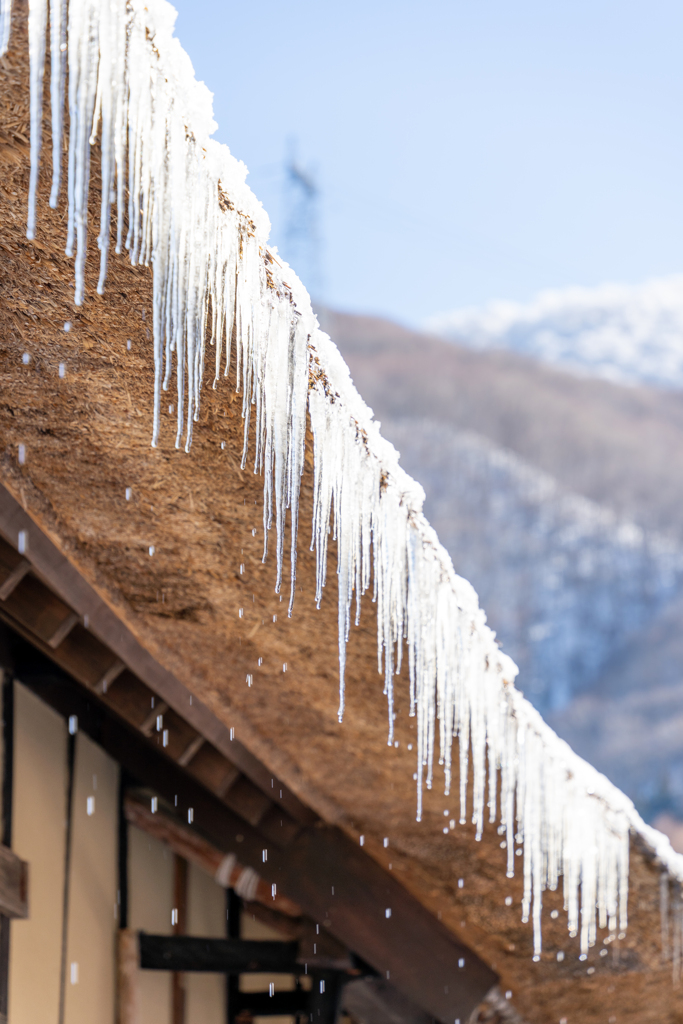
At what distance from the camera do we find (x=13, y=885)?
252 cm

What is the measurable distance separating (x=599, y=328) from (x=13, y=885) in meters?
48.0

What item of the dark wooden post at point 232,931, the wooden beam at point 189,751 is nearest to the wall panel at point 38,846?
the wooden beam at point 189,751

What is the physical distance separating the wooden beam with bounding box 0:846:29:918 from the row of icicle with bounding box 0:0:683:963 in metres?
1.11

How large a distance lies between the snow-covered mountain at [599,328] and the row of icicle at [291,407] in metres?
41.7

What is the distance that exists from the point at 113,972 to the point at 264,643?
4.41 feet

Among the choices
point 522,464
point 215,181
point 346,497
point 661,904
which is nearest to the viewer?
point 215,181

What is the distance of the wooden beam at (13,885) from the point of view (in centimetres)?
246

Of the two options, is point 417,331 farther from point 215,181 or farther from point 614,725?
point 215,181

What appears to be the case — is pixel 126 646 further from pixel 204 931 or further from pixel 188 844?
pixel 204 931

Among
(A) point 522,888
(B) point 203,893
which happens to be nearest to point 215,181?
(A) point 522,888

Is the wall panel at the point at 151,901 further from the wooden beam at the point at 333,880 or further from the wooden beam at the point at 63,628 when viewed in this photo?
the wooden beam at the point at 63,628

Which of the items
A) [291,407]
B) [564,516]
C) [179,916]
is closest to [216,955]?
[179,916]

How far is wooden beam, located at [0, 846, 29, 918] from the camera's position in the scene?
2463 millimetres

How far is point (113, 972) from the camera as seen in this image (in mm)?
3025
